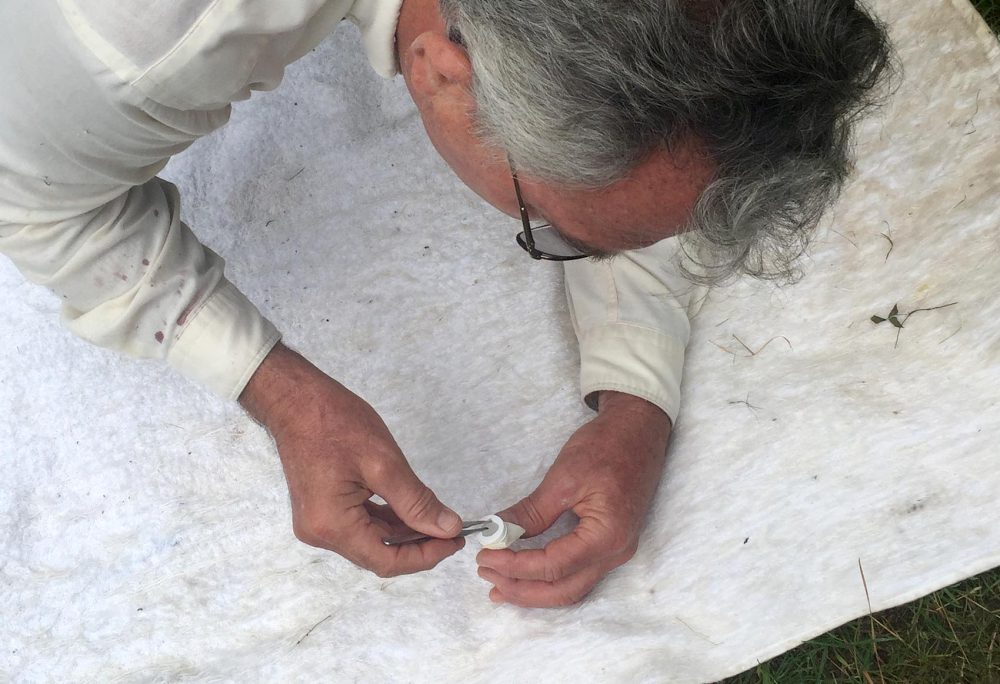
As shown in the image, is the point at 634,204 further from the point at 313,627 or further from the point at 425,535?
the point at 313,627

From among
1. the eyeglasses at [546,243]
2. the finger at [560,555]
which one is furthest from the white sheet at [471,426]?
the eyeglasses at [546,243]

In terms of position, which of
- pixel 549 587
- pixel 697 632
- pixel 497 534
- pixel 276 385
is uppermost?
pixel 276 385

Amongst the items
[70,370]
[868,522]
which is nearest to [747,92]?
[868,522]

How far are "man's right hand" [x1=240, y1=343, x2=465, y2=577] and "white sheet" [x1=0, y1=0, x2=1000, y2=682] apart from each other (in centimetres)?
30

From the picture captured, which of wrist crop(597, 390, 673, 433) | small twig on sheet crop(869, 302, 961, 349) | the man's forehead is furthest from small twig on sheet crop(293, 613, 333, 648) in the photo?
small twig on sheet crop(869, 302, 961, 349)

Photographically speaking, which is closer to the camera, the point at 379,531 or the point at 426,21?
the point at 426,21

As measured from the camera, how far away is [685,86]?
31.7 inches

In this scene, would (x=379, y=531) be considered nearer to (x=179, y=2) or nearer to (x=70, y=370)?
(x=179, y=2)

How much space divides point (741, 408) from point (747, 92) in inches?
29.7

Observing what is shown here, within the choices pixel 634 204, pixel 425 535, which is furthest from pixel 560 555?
pixel 634 204

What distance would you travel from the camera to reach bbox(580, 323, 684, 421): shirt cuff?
1.41 m

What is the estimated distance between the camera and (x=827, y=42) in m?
0.83

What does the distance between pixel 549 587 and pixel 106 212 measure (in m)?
0.75

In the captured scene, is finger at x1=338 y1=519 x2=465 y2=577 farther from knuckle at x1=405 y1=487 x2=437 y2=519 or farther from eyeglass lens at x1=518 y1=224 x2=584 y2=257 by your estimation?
eyeglass lens at x1=518 y1=224 x2=584 y2=257
